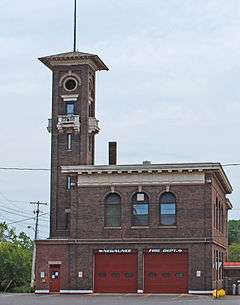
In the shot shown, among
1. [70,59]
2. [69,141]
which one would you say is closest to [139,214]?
[69,141]

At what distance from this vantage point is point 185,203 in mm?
55281

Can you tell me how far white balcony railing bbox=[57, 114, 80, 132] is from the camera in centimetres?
6431

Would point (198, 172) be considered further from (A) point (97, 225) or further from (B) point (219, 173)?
(A) point (97, 225)

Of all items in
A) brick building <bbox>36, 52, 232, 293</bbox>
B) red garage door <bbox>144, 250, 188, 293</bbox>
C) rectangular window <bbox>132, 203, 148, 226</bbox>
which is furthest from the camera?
rectangular window <bbox>132, 203, 148, 226</bbox>

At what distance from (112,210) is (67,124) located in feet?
35.8

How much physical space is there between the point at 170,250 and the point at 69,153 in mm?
14187

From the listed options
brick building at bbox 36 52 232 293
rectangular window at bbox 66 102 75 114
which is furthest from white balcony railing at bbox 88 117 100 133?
brick building at bbox 36 52 232 293

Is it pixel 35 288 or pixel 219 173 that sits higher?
pixel 219 173

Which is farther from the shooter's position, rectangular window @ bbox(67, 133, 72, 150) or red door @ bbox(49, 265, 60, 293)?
rectangular window @ bbox(67, 133, 72, 150)

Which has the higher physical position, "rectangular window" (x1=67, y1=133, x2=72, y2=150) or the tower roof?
the tower roof

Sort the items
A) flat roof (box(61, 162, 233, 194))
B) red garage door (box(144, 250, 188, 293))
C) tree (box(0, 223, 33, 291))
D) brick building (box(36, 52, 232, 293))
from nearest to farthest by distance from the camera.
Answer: red garage door (box(144, 250, 188, 293)), brick building (box(36, 52, 232, 293)), flat roof (box(61, 162, 233, 194)), tree (box(0, 223, 33, 291))

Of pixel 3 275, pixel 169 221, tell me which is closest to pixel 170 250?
pixel 169 221

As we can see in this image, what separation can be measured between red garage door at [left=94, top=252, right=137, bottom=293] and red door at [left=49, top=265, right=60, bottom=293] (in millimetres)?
2877

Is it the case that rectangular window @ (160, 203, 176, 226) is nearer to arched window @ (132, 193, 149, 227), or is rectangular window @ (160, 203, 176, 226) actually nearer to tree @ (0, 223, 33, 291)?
arched window @ (132, 193, 149, 227)
